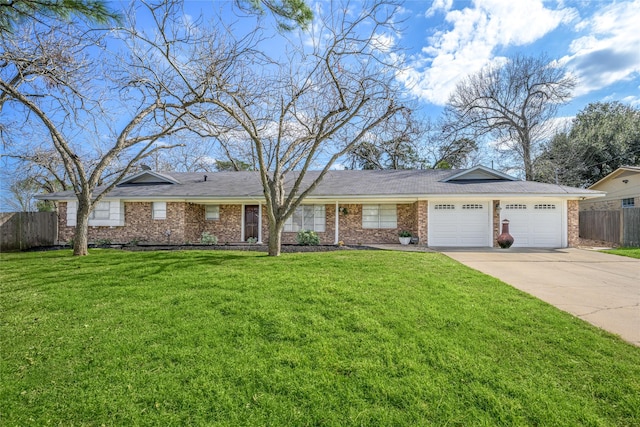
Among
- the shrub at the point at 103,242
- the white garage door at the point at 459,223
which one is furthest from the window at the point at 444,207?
the shrub at the point at 103,242

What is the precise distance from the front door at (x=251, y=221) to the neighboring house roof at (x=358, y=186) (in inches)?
40.1

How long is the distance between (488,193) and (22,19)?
543 inches

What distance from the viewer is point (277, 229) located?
9031mm

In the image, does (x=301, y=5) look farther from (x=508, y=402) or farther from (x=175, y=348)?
(x=508, y=402)

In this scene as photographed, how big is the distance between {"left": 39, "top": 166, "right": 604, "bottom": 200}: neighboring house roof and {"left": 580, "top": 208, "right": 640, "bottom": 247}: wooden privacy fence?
286 cm

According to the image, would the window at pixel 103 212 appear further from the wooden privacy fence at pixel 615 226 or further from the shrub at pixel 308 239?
the wooden privacy fence at pixel 615 226

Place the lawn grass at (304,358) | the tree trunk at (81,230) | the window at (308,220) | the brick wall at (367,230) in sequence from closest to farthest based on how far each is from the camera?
the lawn grass at (304,358) → the tree trunk at (81,230) → the brick wall at (367,230) → the window at (308,220)

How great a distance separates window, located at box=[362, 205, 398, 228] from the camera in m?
14.4

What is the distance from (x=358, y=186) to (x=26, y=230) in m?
14.5

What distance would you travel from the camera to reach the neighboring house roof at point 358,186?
12.7 meters

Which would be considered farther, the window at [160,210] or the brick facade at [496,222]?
the window at [160,210]

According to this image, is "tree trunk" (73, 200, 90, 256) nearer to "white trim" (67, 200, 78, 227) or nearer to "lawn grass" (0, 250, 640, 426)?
"lawn grass" (0, 250, 640, 426)

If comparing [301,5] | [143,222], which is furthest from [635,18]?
[143,222]

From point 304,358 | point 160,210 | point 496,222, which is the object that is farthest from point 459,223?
point 160,210
